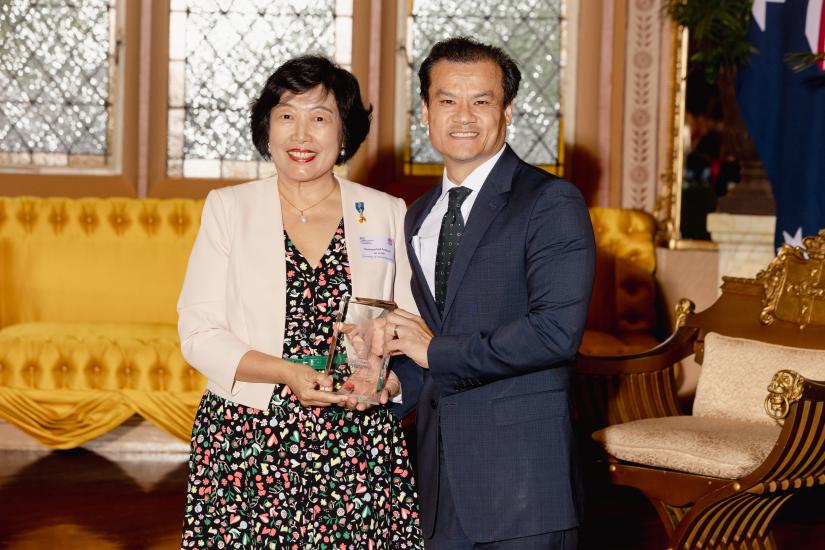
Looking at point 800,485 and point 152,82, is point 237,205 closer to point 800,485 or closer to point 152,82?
point 800,485

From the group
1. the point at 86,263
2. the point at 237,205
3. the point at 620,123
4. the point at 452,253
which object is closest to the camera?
the point at 452,253

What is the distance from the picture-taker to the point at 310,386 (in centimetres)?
215

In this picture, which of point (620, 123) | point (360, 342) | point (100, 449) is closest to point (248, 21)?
point (620, 123)

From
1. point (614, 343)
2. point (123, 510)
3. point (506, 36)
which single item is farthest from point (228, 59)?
point (123, 510)

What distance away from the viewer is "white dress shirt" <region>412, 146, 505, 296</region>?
7.40 ft

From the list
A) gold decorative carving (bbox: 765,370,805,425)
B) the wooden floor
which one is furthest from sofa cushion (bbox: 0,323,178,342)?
gold decorative carving (bbox: 765,370,805,425)

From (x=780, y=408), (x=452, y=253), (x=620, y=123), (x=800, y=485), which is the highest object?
(x=620, y=123)

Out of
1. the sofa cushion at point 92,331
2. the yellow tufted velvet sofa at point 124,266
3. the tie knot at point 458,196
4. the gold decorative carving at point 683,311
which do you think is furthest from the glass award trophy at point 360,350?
the yellow tufted velvet sofa at point 124,266

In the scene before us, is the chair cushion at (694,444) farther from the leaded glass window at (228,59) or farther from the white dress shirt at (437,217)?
the leaded glass window at (228,59)

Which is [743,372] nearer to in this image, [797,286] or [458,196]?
[797,286]

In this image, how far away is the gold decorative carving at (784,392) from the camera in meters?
3.21

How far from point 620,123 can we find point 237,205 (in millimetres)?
4590

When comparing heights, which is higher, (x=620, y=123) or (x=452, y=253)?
(x=620, y=123)

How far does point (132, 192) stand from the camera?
661 centimetres
